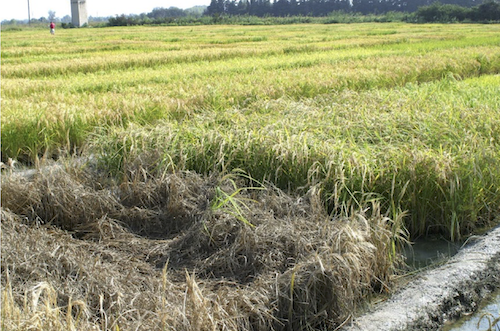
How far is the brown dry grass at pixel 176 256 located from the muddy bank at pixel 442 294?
156mm

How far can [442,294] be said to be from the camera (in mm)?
2680

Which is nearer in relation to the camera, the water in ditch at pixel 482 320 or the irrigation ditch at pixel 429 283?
the irrigation ditch at pixel 429 283

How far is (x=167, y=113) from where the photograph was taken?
6336 millimetres

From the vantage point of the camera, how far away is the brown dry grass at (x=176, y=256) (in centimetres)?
224

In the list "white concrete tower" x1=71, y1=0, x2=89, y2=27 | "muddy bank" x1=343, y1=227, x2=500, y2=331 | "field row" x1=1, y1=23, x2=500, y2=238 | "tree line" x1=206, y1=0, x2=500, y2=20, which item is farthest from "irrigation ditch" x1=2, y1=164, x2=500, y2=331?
"tree line" x1=206, y1=0, x2=500, y2=20

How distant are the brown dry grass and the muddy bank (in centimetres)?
16

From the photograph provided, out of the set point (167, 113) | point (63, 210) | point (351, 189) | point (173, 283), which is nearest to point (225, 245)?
point (173, 283)

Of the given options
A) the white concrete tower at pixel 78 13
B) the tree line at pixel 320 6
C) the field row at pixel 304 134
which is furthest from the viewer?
the tree line at pixel 320 6

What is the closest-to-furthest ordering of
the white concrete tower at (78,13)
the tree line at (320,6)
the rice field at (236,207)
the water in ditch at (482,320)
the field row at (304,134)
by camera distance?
1. the rice field at (236,207)
2. the water in ditch at (482,320)
3. the field row at (304,134)
4. the white concrete tower at (78,13)
5. the tree line at (320,6)

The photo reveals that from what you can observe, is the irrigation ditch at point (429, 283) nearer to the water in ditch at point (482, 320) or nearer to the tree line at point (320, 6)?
the water in ditch at point (482, 320)

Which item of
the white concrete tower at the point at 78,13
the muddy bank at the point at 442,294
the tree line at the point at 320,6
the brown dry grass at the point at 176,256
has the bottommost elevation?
the muddy bank at the point at 442,294

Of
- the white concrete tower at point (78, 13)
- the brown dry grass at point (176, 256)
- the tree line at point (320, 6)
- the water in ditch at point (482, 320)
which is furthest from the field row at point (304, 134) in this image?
the tree line at point (320, 6)

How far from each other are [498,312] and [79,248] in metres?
2.34

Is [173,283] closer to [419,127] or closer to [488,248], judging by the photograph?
[488,248]
